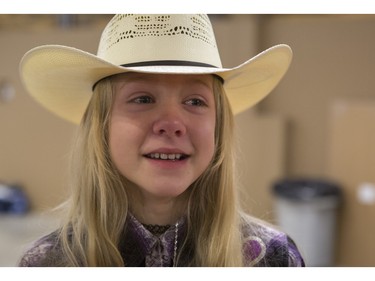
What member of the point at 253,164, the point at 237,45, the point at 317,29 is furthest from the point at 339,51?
the point at 253,164

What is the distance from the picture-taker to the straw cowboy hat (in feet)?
2.09

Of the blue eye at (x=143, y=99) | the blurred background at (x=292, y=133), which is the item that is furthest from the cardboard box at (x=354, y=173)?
the blue eye at (x=143, y=99)

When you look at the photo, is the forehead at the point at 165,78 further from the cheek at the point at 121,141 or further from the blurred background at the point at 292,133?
the blurred background at the point at 292,133

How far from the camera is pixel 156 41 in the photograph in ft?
2.14

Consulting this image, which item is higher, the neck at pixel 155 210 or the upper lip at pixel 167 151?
the upper lip at pixel 167 151

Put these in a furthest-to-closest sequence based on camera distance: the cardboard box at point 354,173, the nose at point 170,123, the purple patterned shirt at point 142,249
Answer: the cardboard box at point 354,173
the purple patterned shirt at point 142,249
the nose at point 170,123

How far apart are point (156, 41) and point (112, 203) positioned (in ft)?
0.90

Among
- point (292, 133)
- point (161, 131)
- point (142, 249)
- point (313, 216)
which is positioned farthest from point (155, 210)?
point (292, 133)

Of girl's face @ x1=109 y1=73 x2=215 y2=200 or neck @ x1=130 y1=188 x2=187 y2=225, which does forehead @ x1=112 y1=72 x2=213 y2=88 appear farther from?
neck @ x1=130 y1=188 x2=187 y2=225

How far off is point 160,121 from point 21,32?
296cm

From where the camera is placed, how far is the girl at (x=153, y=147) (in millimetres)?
626

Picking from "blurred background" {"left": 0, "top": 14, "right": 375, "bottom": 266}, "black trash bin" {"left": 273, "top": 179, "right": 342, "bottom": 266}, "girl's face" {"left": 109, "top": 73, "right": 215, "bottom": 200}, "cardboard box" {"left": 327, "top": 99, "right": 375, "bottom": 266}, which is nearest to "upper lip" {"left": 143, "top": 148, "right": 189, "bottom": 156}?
"girl's face" {"left": 109, "top": 73, "right": 215, "bottom": 200}

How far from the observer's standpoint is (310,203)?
273 cm

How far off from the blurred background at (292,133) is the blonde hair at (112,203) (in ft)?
6.14
